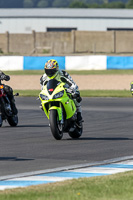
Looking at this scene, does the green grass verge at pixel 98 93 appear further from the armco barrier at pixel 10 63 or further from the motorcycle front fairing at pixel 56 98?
the motorcycle front fairing at pixel 56 98

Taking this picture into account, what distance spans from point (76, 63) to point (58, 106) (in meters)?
26.9

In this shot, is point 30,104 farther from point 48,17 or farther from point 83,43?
point 48,17

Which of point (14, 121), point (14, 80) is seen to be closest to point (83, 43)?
point (14, 80)

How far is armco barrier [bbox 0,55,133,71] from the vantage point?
123ft

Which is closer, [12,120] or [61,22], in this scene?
[12,120]

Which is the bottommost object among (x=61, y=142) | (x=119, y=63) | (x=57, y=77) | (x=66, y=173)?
(x=61, y=142)

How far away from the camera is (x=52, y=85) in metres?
12.1

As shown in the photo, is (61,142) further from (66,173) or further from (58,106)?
(66,173)

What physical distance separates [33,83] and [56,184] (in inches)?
967

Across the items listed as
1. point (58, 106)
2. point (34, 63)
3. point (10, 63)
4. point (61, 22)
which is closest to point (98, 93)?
point (10, 63)

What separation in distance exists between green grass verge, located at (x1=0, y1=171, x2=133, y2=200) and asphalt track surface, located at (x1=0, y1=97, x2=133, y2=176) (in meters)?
1.16

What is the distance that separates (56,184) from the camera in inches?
291

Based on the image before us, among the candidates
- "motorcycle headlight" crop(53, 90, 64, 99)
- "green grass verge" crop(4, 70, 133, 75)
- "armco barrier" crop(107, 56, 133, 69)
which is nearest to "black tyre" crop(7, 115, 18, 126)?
"motorcycle headlight" crop(53, 90, 64, 99)

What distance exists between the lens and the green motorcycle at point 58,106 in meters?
11.8
